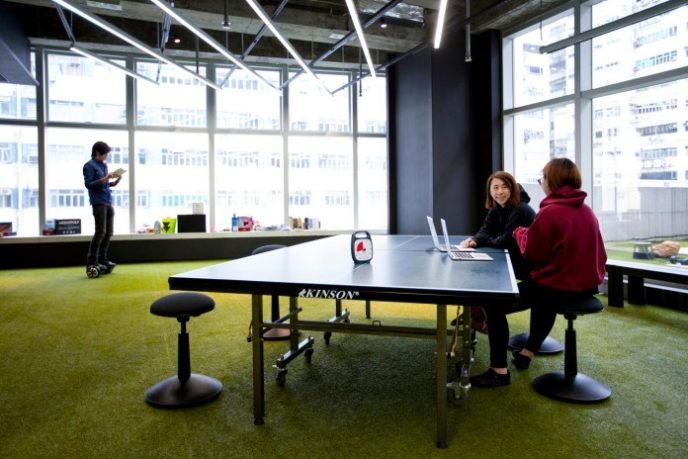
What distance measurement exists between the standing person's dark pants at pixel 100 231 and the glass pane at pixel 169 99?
105 inches

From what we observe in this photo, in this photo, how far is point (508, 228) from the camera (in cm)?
342

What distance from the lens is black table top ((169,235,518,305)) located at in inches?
73.5

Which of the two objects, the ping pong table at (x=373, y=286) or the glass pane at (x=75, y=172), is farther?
the glass pane at (x=75, y=172)

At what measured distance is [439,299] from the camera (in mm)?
1844

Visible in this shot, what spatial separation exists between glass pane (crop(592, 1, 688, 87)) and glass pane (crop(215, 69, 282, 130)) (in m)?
5.55

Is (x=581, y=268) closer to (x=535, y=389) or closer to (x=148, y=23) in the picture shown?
(x=535, y=389)

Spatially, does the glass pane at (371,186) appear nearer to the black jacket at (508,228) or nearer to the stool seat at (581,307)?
the black jacket at (508,228)

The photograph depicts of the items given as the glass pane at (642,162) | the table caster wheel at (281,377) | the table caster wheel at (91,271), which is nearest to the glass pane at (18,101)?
the table caster wheel at (91,271)

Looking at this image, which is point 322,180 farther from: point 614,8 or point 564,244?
point 564,244

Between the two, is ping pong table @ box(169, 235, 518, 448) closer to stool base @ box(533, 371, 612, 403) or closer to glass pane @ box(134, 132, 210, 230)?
stool base @ box(533, 371, 612, 403)

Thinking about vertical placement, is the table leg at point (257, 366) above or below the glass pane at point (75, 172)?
below

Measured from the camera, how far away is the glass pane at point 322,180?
376 inches

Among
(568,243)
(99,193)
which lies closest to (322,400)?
(568,243)

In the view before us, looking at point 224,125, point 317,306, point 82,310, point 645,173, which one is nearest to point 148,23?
point 224,125
